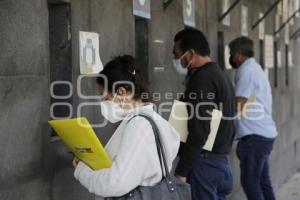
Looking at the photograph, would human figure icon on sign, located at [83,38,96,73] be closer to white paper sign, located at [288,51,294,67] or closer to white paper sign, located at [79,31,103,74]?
white paper sign, located at [79,31,103,74]

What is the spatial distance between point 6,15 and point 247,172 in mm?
3179

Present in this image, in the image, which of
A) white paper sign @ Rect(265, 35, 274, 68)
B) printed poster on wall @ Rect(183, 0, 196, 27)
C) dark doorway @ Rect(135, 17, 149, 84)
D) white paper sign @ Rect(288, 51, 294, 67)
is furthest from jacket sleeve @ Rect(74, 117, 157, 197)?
white paper sign @ Rect(288, 51, 294, 67)

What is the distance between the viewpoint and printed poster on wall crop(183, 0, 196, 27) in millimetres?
5427

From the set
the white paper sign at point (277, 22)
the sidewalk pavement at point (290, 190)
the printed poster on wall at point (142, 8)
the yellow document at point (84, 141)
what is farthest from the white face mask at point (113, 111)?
the white paper sign at point (277, 22)

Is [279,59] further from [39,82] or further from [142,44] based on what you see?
[39,82]

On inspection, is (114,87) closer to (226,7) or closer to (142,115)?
(142,115)

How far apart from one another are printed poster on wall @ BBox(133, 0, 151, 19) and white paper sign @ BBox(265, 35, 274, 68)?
13.6 ft

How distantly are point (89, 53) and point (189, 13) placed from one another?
211cm

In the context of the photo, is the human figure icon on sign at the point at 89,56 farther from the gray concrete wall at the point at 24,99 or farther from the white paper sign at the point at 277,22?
the white paper sign at the point at 277,22

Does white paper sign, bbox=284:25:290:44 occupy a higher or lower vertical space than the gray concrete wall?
higher

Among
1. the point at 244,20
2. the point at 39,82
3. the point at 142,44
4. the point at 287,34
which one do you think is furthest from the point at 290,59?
the point at 39,82

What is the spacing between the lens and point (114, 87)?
277cm

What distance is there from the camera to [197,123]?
3715 millimetres

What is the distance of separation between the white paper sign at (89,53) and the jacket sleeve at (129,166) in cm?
100
